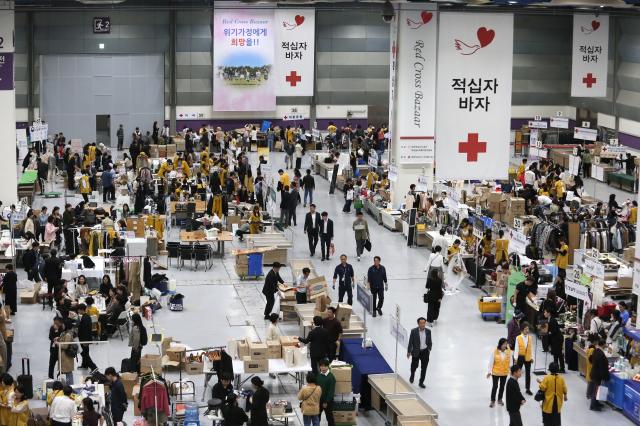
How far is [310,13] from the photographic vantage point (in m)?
37.9

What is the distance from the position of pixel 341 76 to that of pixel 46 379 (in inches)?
1233

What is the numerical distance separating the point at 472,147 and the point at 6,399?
705 cm

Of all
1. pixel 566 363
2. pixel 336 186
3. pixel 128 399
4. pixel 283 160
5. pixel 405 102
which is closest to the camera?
pixel 128 399

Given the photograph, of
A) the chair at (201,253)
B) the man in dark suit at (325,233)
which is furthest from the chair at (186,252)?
the man in dark suit at (325,233)

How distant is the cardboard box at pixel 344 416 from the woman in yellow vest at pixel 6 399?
14.4ft

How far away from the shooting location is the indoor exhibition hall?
16.3 metres

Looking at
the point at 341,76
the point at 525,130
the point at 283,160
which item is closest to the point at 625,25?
the point at 525,130

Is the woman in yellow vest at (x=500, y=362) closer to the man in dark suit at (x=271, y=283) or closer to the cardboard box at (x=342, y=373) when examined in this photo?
the cardboard box at (x=342, y=373)

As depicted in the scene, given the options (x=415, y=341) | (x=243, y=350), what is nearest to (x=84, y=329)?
(x=243, y=350)

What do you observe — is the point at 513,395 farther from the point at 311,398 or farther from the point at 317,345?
the point at 317,345

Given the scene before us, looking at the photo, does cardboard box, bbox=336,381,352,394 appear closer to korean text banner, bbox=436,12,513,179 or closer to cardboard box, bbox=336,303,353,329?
cardboard box, bbox=336,303,353,329

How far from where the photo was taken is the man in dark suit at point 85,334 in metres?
18.3

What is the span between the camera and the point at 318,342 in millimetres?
17516

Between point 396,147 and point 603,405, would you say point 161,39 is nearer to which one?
point 396,147
